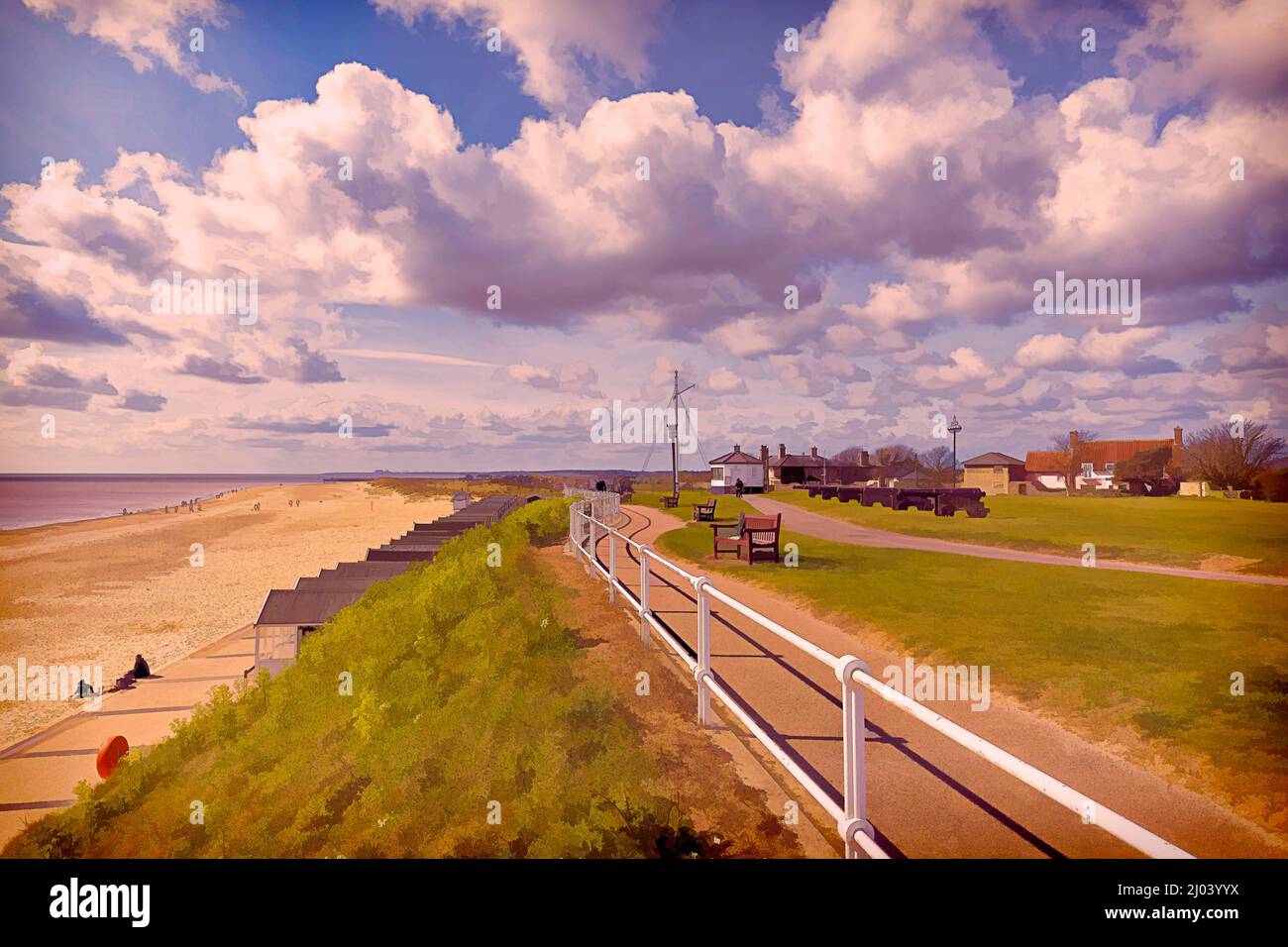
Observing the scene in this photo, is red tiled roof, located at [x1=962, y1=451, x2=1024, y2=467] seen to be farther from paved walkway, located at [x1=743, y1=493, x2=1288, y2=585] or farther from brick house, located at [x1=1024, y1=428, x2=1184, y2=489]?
paved walkway, located at [x1=743, y1=493, x2=1288, y2=585]

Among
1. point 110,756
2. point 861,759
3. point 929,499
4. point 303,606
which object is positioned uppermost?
point 861,759

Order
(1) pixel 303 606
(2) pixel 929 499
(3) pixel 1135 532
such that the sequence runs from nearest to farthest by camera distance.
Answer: (1) pixel 303 606 → (3) pixel 1135 532 → (2) pixel 929 499

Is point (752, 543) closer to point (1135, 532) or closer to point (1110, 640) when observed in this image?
point (1110, 640)

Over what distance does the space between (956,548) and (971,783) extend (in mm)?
15216

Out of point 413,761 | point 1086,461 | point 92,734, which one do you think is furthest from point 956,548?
point 1086,461

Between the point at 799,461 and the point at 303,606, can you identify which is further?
the point at 799,461

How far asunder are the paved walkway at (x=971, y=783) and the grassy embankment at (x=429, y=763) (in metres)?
0.75

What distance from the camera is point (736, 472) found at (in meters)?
65.7

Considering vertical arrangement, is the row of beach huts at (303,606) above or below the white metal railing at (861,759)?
below

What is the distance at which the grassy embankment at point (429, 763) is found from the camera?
4.06 meters

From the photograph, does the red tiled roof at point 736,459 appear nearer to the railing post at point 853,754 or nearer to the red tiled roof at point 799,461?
the red tiled roof at point 799,461

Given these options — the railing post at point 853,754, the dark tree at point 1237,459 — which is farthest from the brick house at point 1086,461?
the railing post at point 853,754

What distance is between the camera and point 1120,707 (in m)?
5.25

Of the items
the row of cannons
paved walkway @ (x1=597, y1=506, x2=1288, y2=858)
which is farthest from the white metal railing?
the row of cannons
